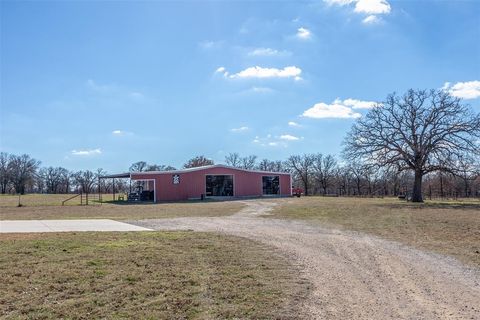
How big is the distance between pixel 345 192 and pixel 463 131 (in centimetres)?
3276

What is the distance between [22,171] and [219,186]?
57.8 m

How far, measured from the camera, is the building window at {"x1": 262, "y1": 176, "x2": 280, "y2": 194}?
137ft

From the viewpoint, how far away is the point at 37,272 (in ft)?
21.2

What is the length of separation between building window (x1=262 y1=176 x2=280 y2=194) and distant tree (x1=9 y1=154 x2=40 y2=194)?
55198 millimetres

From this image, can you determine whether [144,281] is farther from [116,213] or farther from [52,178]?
[52,178]

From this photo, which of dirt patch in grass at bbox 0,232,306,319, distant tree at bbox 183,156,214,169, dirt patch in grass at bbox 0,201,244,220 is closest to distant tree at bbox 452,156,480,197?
dirt patch in grass at bbox 0,201,244,220

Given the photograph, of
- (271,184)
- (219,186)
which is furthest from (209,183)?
(271,184)

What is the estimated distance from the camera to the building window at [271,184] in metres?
41.9

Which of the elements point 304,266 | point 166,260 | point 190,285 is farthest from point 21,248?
point 304,266

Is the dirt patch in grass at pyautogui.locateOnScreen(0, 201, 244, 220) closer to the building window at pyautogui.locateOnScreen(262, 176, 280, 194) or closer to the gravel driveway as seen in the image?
the gravel driveway

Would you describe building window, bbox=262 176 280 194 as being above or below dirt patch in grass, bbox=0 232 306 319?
above

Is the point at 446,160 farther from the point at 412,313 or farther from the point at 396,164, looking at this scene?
the point at 412,313

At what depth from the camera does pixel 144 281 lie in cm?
605

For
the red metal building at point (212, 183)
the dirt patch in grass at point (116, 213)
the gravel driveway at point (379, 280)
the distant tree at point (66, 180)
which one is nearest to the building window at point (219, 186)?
the red metal building at point (212, 183)
